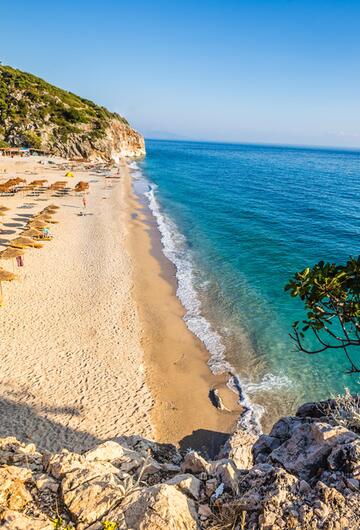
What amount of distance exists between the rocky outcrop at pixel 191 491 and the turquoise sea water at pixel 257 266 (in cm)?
735

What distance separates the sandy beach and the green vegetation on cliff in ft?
187

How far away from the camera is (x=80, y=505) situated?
4.73 meters

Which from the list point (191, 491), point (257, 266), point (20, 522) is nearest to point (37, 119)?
point (257, 266)

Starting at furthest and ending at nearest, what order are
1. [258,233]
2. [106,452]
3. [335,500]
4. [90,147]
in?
[90,147], [258,233], [106,452], [335,500]

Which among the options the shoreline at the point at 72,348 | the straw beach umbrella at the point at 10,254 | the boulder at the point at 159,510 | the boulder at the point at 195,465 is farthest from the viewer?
the straw beach umbrella at the point at 10,254

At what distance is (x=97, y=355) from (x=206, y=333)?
570 cm

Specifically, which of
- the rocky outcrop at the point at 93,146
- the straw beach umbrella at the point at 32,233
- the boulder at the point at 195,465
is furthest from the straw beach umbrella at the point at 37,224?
the rocky outcrop at the point at 93,146

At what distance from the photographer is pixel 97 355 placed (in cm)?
Answer: 1488

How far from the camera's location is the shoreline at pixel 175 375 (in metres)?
11.8

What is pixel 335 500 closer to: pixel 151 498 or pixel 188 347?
pixel 151 498

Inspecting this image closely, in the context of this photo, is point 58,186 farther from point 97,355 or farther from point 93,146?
point 93,146

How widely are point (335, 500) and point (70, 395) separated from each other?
1017cm

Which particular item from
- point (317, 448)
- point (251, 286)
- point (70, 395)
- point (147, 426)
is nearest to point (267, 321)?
point (251, 286)

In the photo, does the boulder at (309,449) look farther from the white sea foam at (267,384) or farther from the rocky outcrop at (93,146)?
the rocky outcrop at (93,146)
